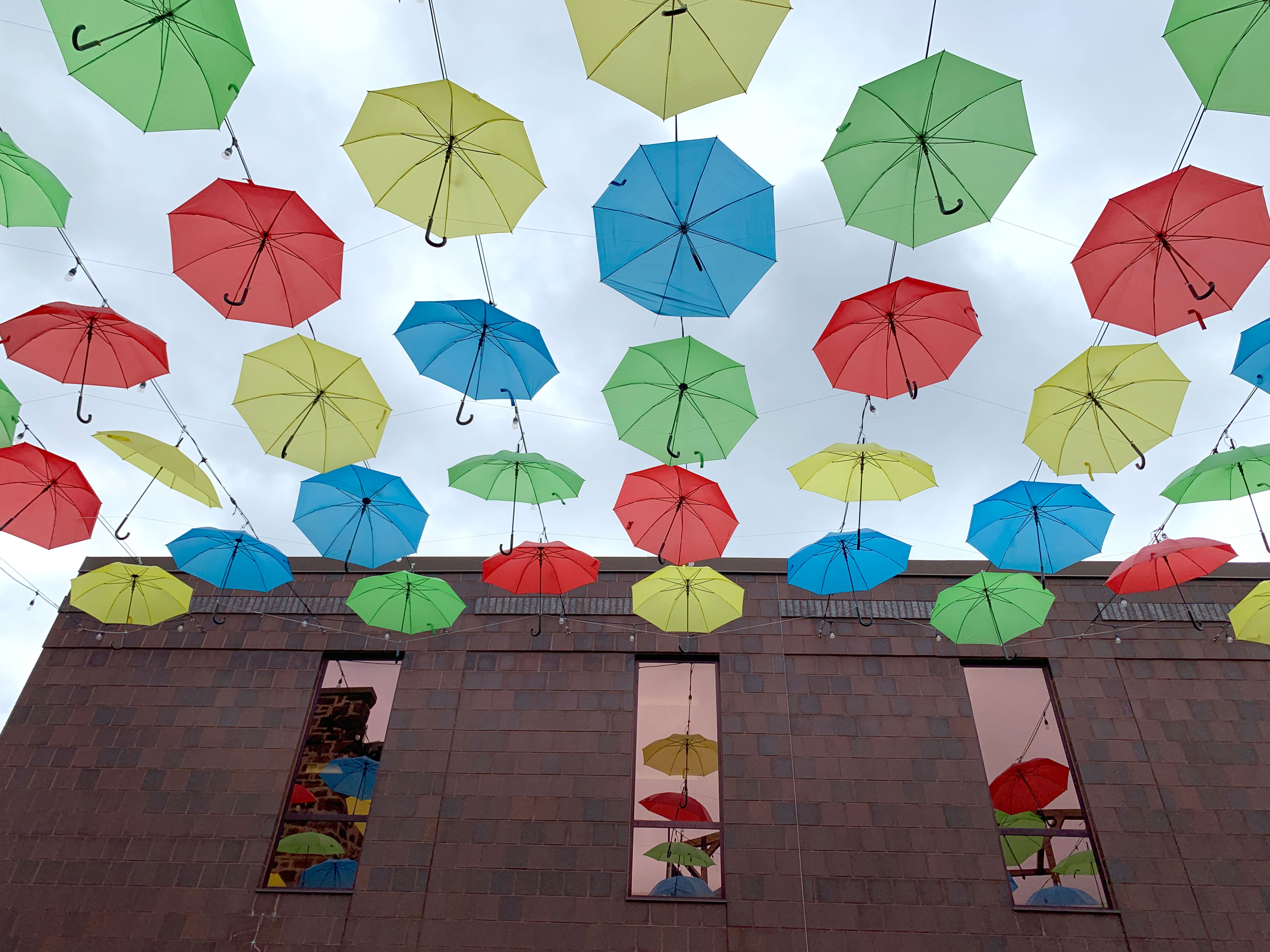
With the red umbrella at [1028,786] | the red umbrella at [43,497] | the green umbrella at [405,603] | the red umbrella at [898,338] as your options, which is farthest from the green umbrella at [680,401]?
the red umbrella at [1028,786]

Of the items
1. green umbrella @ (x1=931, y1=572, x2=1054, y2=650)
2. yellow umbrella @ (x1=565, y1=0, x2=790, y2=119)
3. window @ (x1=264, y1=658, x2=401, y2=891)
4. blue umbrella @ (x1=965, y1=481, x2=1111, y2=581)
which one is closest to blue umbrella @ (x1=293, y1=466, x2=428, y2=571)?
window @ (x1=264, y1=658, x2=401, y2=891)

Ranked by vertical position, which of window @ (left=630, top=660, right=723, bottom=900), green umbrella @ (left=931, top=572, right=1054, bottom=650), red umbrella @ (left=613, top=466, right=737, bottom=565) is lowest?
window @ (left=630, top=660, right=723, bottom=900)

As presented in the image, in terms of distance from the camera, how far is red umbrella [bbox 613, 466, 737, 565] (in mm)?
6980

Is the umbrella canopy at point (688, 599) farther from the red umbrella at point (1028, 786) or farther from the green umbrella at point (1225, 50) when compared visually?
the green umbrella at point (1225, 50)

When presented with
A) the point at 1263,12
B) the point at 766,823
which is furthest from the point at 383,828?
the point at 1263,12

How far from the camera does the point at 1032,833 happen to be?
27.7 feet

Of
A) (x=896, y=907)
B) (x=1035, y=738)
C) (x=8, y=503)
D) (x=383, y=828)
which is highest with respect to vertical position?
(x=8, y=503)

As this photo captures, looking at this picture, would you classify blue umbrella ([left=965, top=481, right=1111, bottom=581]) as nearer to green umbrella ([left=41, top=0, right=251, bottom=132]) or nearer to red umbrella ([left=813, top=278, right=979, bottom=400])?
red umbrella ([left=813, top=278, right=979, bottom=400])

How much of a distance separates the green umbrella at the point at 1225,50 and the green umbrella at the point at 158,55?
16.2 ft

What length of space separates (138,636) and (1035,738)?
10846mm

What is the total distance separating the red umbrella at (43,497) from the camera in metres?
6.71

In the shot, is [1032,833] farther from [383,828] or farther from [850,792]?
[383,828]

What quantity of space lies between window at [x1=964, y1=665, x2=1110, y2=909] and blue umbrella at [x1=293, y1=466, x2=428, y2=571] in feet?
21.7

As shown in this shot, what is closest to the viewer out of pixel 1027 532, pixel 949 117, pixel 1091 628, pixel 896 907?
pixel 949 117
